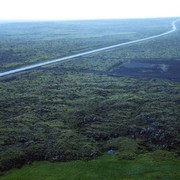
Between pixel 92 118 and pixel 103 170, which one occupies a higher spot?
pixel 103 170

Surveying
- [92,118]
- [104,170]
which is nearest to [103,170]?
[104,170]

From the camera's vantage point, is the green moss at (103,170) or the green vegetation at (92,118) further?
the green vegetation at (92,118)

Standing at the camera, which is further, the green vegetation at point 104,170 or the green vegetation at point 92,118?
the green vegetation at point 92,118

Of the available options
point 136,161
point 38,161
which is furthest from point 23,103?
point 136,161

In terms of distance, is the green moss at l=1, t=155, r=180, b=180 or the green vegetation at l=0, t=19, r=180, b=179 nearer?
the green moss at l=1, t=155, r=180, b=180

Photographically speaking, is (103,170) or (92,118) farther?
(92,118)

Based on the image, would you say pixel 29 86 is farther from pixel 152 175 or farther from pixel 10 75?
pixel 152 175

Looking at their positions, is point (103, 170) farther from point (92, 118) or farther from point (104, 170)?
point (92, 118)

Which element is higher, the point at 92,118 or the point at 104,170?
the point at 104,170
